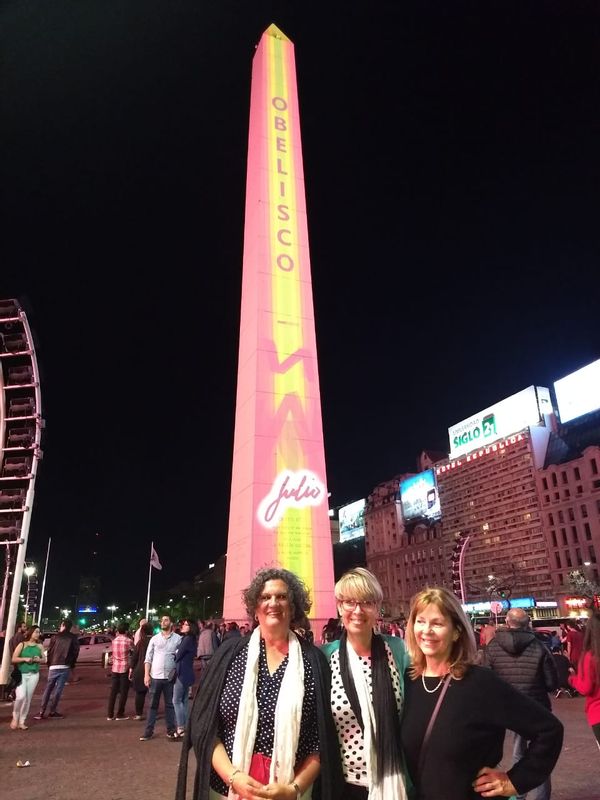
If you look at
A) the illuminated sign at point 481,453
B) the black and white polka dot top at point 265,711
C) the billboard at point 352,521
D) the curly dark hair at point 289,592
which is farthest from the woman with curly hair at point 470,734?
the billboard at point 352,521

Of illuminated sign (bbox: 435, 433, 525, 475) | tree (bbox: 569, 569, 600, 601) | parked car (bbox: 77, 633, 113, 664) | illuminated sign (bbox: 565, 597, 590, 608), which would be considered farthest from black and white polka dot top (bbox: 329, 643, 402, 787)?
illuminated sign (bbox: 435, 433, 525, 475)

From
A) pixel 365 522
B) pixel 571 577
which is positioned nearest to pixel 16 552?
pixel 571 577

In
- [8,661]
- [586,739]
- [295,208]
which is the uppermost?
[295,208]

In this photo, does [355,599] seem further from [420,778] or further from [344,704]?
[420,778]

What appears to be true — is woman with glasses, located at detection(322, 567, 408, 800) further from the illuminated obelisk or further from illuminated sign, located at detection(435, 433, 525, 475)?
illuminated sign, located at detection(435, 433, 525, 475)

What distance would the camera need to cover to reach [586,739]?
26.7ft

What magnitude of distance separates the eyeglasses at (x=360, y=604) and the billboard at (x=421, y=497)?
338 ft

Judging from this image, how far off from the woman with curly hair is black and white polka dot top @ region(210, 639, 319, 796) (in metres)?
0.52

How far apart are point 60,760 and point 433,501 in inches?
3942

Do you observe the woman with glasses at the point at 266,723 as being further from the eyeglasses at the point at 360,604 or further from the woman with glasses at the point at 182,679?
the woman with glasses at the point at 182,679

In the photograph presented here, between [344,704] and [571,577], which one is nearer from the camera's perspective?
[344,704]

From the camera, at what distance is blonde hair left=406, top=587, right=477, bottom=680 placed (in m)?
2.72

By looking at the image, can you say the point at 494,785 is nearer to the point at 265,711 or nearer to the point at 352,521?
the point at 265,711

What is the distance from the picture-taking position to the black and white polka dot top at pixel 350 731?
2.88m
